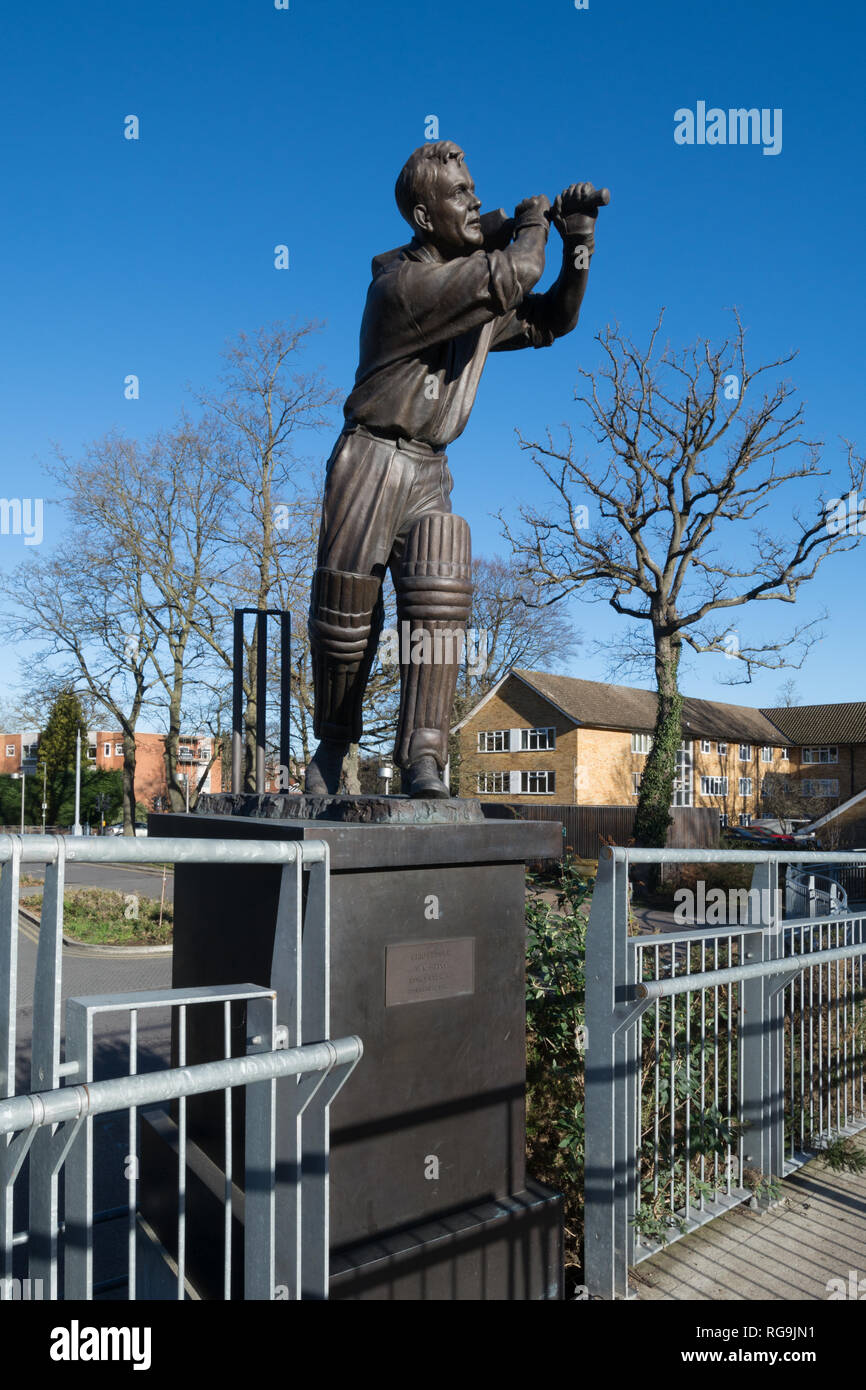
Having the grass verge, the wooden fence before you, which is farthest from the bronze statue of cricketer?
the wooden fence

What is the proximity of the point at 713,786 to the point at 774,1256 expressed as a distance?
42.7m

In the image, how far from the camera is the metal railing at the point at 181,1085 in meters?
1.78

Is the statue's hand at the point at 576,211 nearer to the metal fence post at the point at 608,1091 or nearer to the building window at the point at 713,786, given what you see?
the metal fence post at the point at 608,1091

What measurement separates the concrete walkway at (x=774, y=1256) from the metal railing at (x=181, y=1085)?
1.67 m

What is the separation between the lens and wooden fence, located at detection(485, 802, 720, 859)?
98.2ft

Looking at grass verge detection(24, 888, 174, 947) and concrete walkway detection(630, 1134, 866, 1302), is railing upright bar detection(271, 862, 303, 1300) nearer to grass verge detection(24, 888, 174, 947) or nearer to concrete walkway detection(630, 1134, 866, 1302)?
concrete walkway detection(630, 1134, 866, 1302)

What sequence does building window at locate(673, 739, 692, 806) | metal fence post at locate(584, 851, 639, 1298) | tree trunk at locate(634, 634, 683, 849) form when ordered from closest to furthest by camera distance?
metal fence post at locate(584, 851, 639, 1298), tree trunk at locate(634, 634, 683, 849), building window at locate(673, 739, 692, 806)

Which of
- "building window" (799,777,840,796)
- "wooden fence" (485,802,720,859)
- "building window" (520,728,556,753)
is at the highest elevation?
"building window" (520,728,556,753)

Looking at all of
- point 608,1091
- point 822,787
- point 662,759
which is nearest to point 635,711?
point 822,787

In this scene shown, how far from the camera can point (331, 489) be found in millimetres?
3947

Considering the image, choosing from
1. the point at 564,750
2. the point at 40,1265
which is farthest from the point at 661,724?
the point at 40,1265

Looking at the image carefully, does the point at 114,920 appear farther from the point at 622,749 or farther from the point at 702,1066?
the point at 622,749

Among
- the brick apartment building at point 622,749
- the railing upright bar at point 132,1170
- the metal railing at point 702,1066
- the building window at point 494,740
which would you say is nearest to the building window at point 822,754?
the brick apartment building at point 622,749

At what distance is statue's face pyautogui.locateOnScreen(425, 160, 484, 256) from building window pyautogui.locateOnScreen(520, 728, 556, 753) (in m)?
34.4
